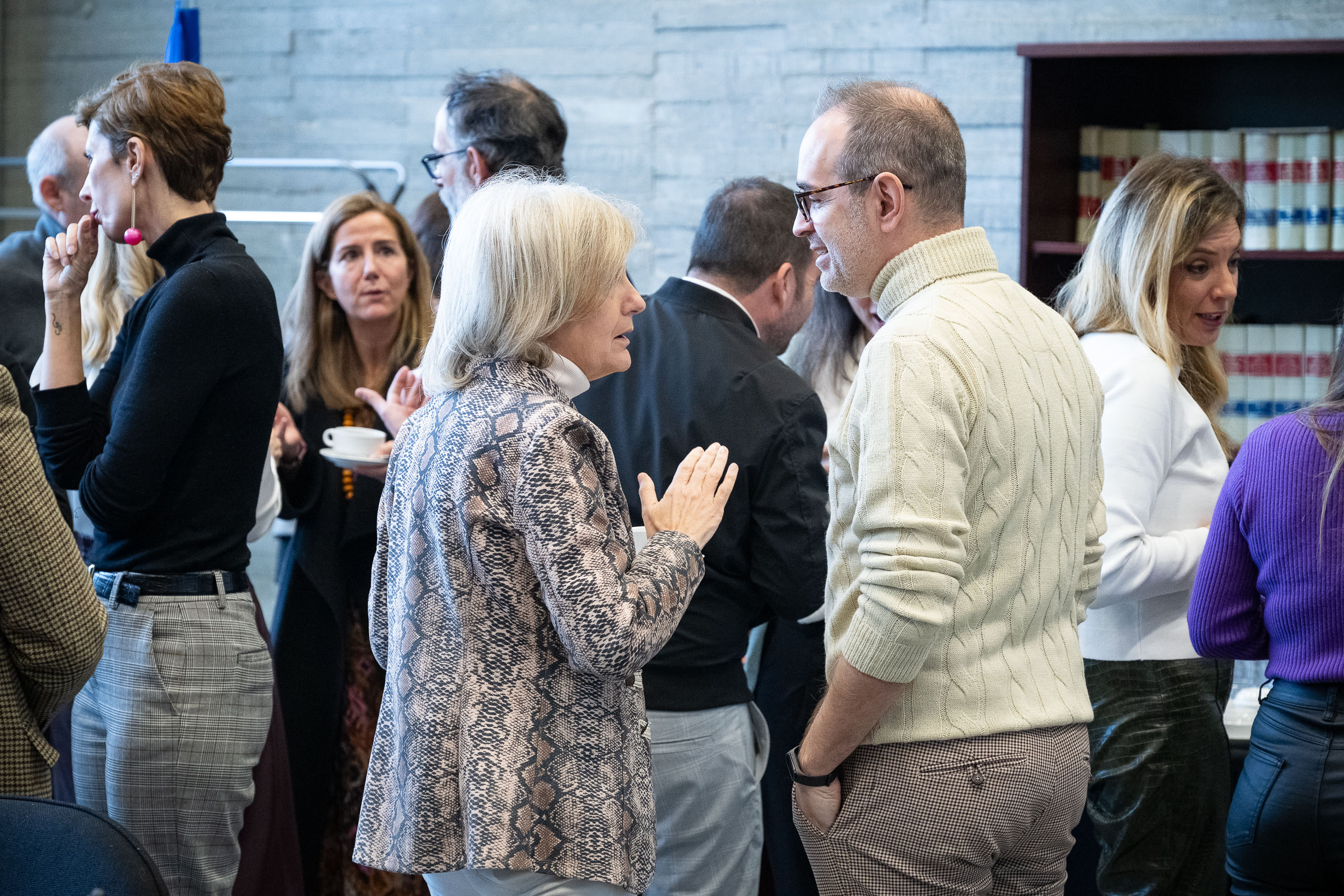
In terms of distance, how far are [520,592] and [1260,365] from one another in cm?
269

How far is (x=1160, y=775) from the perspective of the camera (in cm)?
204

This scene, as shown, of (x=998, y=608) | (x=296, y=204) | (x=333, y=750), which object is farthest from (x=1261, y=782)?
(x=296, y=204)

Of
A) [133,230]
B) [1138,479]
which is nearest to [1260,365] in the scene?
[1138,479]

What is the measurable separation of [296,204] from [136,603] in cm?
269

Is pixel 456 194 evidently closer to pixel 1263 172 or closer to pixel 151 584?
pixel 151 584

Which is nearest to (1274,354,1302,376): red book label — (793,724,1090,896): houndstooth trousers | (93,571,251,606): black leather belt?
(793,724,1090,896): houndstooth trousers

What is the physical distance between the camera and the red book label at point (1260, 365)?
3.34 m

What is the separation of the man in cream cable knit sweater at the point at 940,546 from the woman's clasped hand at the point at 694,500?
15cm

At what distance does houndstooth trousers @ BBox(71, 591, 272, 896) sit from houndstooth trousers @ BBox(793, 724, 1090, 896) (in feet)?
3.26

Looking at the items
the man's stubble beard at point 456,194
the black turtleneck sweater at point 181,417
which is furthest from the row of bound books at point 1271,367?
the black turtleneck sweater at point 181,417

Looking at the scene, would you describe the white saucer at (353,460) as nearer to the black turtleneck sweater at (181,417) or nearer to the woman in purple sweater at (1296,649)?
the black turtleneck sweater at (181,417)

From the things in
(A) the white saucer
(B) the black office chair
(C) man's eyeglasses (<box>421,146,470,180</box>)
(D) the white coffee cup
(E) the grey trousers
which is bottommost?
(E) the grey trousers

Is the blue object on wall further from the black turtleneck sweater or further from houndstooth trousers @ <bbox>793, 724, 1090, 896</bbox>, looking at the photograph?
houndstooth trousers @ <bbox>793, 724, 1090, 896</bbox>

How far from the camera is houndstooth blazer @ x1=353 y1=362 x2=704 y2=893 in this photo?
1.31m
